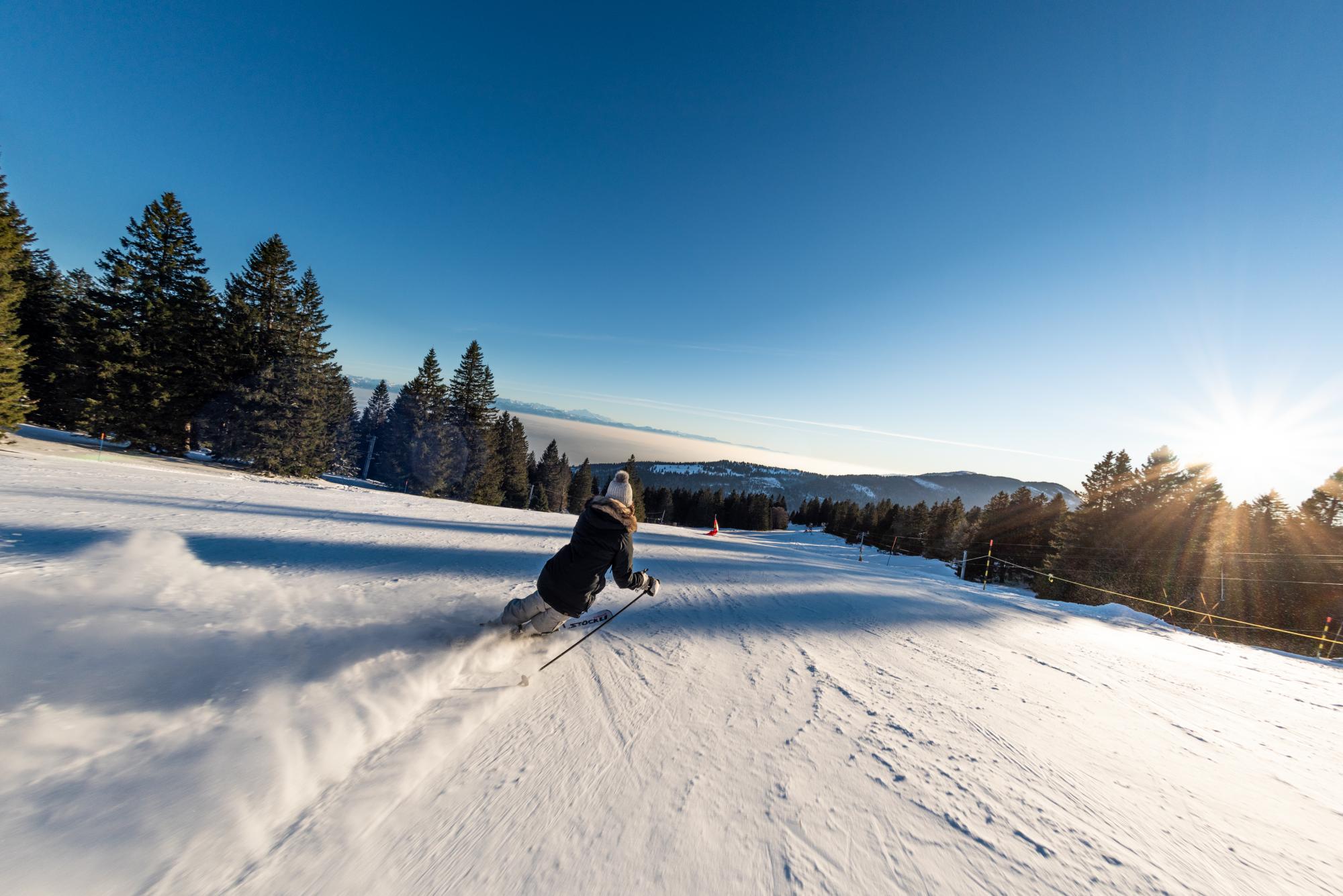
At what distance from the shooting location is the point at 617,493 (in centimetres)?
433

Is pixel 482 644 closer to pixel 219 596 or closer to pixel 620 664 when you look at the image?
pixel 620 664

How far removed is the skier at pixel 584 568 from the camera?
3.94m

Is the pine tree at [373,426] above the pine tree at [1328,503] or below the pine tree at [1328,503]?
below

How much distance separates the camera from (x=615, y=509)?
404 centimetres

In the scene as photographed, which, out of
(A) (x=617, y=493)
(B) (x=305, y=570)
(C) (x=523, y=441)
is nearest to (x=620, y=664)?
(A) (x=617, y=493)

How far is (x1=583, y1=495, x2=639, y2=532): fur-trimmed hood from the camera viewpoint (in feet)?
13.0

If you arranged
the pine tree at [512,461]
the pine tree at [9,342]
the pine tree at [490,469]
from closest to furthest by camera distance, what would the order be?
1. the pine tree at [9,342]
2. the pine tree at [490,469]
3. the pine tree at [512,461]

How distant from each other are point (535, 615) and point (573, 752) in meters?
1.71

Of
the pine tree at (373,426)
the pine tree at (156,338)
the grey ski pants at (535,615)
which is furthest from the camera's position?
the pine tree at (373,426)

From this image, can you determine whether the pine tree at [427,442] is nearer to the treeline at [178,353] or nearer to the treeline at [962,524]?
the treeline at [178,353]

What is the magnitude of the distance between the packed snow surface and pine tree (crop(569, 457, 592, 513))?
1854 inches

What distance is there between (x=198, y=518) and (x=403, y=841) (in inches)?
336

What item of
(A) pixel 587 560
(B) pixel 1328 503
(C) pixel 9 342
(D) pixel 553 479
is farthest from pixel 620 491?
(D) pixel 553 479

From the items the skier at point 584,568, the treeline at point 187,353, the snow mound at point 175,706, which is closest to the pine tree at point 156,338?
the treeline at point 187,353
